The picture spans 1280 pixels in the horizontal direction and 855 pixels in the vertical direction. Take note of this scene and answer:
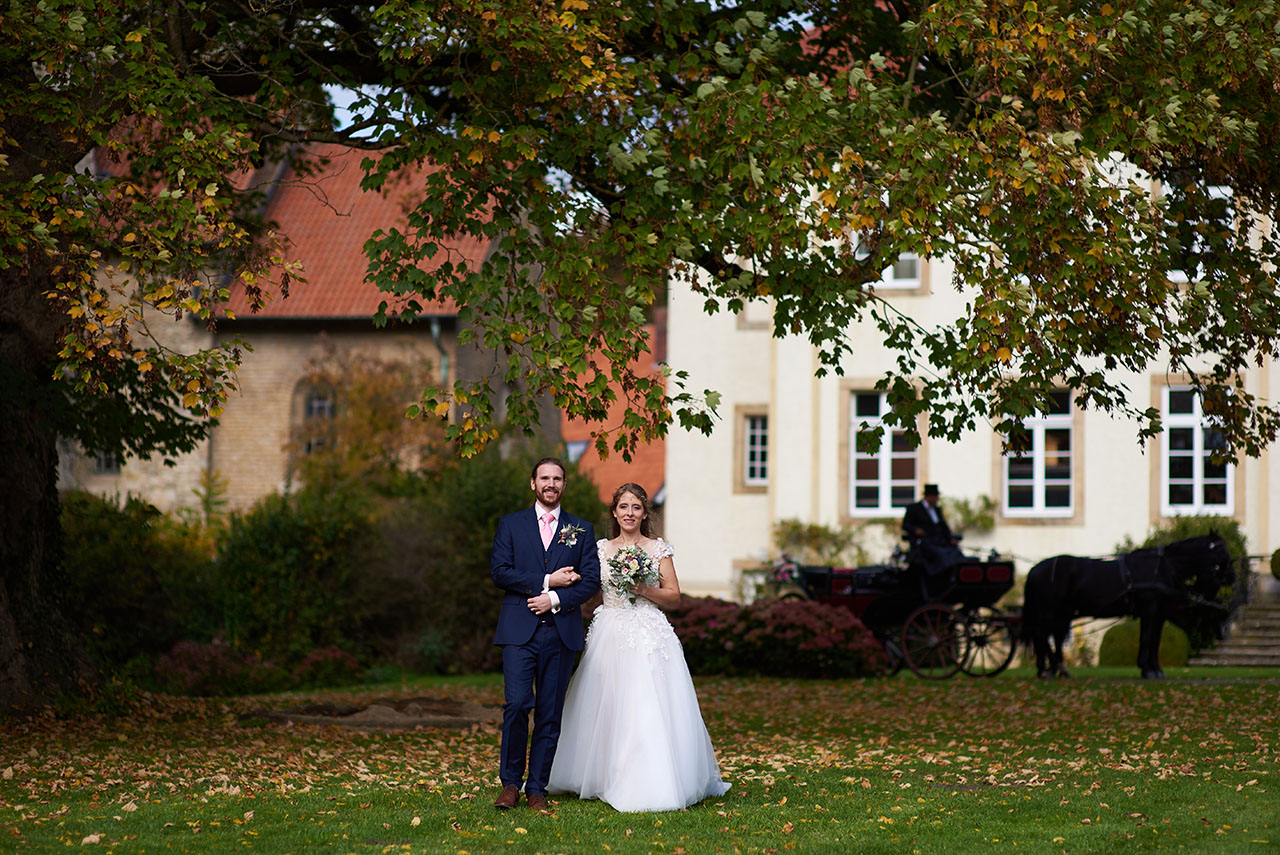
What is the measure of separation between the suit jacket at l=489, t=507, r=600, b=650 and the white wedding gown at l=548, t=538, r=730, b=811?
0.29 metres

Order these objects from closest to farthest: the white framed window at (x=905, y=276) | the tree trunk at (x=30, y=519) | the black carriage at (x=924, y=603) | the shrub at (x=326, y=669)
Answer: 1. the tree trunk at (x=30, y=519)
2. the black carriage at (x=924, y=603)
3. the shrub at (x=326, y=669)
4. the white framed window at (x=905, y=276)

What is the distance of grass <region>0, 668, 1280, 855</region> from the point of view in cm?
723

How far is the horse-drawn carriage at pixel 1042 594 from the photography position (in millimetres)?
17484

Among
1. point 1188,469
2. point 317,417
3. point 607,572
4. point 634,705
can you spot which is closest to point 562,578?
point 607,572

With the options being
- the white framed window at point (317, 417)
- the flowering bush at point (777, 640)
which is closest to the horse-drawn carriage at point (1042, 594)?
the flowering bush at point (777, 640)

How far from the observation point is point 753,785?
9102mm

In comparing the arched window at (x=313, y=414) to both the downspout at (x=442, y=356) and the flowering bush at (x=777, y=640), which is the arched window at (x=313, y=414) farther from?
the flowering bush at (x=777, y=640)

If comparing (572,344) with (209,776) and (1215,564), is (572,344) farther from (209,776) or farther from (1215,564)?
(1215,564)

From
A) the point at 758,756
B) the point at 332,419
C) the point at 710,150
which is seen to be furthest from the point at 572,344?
the point at 332,419

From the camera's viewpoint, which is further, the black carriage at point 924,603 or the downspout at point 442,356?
the downspout at point 442,356

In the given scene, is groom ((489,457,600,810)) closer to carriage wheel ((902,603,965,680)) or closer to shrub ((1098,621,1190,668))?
carriage wheel ((902,603,965,680))

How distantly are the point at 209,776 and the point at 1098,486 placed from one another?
62.9ft

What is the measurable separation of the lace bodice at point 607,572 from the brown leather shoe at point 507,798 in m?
1.15

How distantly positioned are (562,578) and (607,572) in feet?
1.64
